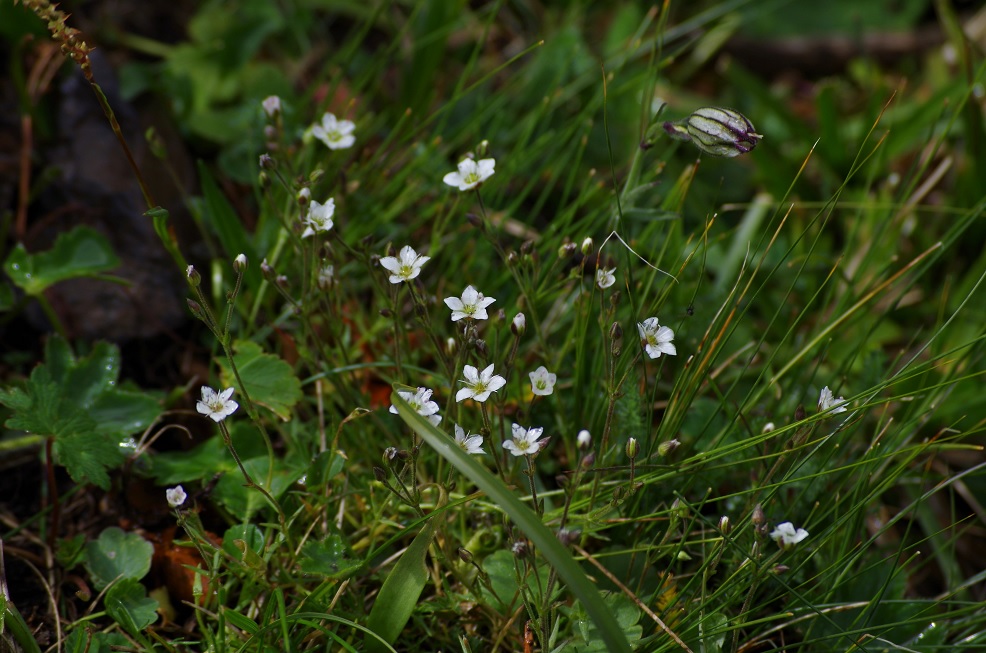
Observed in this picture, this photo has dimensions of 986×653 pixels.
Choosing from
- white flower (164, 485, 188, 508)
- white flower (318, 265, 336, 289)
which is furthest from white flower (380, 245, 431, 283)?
white flower (164, 485, 188, 508)

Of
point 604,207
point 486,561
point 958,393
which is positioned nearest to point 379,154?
point 604,207

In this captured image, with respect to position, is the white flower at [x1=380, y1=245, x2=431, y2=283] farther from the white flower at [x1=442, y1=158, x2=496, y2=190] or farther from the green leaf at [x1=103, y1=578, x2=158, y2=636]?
the green leaf at [x1=103, y1=578, x2=158, y2=636]

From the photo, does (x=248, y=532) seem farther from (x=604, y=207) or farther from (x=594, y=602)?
(x=604, y=207)

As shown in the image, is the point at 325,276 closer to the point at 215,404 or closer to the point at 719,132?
the point at 215,404

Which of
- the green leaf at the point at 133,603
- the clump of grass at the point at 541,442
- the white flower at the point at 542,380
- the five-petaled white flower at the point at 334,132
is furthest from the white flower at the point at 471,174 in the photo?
the green leaf at the point at 133,603

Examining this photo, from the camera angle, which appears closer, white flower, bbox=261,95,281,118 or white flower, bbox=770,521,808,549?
white flower, bbox=770,521,808,549

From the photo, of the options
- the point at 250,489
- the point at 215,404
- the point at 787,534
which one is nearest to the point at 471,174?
the point at 215,404
